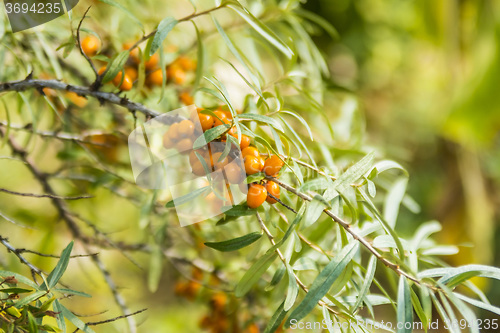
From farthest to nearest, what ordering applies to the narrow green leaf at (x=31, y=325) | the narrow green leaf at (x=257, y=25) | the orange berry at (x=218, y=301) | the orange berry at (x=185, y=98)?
the orange berry at (x=218, y=301) → the orange berry at (x=185, y=98) → the narrow green leaf at (x=257, y=25) → the narrow green leaf at (x=31, y=325)

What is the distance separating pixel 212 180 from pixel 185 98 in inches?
14.1

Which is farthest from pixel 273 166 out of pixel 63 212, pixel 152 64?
pixel 63 212

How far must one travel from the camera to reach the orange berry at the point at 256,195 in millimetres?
455

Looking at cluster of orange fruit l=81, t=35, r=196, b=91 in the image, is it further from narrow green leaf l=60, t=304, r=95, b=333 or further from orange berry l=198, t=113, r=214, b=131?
narrow green leaf l=60, t=304, r=95, b=333

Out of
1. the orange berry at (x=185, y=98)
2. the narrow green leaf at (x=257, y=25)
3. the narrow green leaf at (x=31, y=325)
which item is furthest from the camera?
the orange berry at (x=185, y=98)

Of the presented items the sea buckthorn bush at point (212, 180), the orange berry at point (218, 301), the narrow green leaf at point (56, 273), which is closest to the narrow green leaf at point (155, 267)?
the sea buckthorn bush at point (212, 180)

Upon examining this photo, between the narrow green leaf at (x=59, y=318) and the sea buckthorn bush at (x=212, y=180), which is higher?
the sea buckthorn bush at (x=212, y=180)

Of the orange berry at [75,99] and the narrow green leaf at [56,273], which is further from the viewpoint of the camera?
the orange berry at [75,99]

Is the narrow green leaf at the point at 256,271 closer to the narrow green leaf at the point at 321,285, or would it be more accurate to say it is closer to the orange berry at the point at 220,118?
the narrow green leaf at the point at 321,285

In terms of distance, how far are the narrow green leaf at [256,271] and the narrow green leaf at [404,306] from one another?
17 cm

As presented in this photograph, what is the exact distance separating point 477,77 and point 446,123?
0.24m

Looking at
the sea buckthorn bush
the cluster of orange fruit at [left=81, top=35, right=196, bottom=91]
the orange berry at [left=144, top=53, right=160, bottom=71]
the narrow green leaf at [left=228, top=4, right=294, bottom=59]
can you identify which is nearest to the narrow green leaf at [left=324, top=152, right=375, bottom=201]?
the sea buckthorn bush

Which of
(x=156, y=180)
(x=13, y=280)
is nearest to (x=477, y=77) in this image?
(x=156, y=180)

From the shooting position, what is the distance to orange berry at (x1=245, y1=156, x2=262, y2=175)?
453 mm
